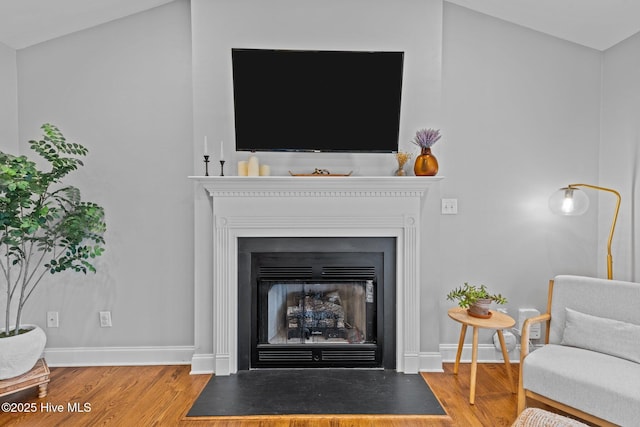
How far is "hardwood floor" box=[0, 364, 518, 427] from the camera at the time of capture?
2.23 meters

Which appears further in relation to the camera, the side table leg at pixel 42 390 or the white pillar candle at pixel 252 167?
the white pillar candle at pixel 252 167

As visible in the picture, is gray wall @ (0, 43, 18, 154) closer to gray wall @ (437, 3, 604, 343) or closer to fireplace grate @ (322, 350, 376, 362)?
fireplace grate @ (322, 350, 376, 362)

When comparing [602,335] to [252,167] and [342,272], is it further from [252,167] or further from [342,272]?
[252,167]

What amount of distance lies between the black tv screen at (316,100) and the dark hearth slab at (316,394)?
1599mm

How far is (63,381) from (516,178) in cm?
364

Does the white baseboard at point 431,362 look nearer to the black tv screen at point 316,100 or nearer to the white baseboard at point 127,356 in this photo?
the white baseboard at point 127,356

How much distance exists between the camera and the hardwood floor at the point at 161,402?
2227 millimetres

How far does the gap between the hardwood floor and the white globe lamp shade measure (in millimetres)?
1230

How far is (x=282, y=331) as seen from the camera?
3.00 meters

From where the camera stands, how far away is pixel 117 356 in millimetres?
3059

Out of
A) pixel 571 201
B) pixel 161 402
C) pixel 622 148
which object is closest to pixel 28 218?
pixel 161 402

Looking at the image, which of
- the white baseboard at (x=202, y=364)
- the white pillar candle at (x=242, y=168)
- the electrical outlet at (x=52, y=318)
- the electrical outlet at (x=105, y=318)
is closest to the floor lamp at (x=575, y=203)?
the white pillar candle at (x=242, y=168)

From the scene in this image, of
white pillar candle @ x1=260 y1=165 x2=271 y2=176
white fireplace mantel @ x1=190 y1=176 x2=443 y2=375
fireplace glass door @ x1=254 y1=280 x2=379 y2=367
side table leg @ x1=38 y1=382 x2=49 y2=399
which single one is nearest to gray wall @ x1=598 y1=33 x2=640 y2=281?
white fireplace mantel @ x1=190 y1=176 x2=443 y2=375

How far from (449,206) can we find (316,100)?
1.30 meters
